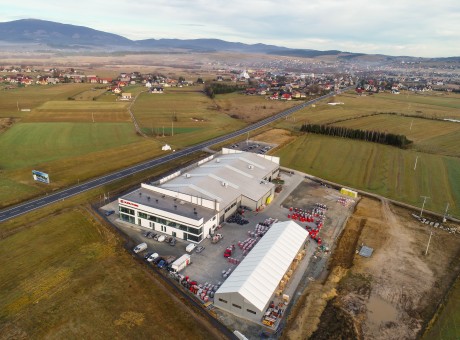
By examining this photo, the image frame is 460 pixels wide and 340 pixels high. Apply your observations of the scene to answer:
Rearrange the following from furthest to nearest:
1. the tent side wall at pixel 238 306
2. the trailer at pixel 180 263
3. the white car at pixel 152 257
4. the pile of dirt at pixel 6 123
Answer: the pile of dirt at pixel 6 123 → the white car at pixel 152 257 → the trailer at pixel 180 263 → the tent side wall at pixel 238 306

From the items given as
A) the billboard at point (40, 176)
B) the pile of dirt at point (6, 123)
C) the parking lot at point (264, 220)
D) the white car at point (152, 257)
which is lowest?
the parking lot at point (264, 220)

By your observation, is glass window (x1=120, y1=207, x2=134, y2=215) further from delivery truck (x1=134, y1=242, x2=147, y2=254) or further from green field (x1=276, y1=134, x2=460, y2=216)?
green field (x1=276, y1=134, x2=460, y2=216)

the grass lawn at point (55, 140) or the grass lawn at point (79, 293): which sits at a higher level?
the grass lawn at point (55, 140)

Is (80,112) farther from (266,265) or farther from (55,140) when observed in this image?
(266,265)

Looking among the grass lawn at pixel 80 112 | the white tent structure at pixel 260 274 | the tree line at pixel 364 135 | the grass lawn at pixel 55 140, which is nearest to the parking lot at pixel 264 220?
the white tent structure at pixel 260 274

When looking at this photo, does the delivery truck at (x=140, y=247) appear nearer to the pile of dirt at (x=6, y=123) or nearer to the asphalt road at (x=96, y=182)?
the asphalt road at (x=96, y=182)

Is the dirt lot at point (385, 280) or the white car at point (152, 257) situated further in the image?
the white car at point (152, 257)
